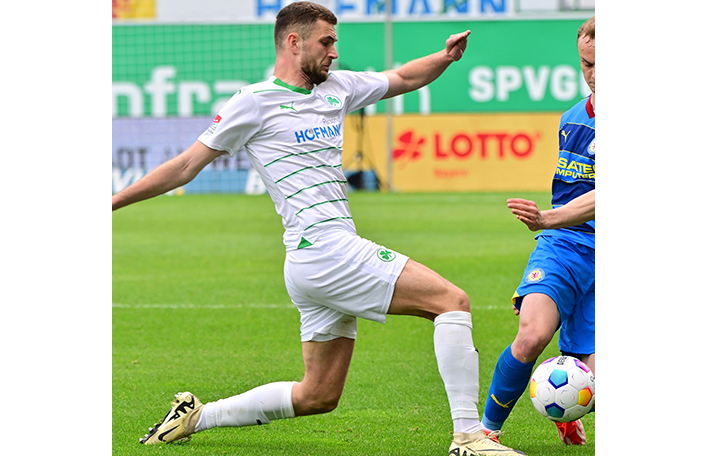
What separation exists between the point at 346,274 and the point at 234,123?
83 cm

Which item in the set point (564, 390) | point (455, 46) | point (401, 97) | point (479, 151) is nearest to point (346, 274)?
point (564, 390)

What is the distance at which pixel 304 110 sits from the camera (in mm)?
4082

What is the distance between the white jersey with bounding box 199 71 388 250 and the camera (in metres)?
3.99

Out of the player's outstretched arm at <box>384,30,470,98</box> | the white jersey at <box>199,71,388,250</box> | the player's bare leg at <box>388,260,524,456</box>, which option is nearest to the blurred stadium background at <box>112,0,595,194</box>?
the player's outstretched arm at <box>384,30,470,98</box>

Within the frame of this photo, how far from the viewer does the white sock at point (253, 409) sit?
4.31 metres

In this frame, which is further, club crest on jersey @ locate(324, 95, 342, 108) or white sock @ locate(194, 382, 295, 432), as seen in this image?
white sock @ locate(194, 382, 295, 432)

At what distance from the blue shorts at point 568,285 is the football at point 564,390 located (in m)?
0.25

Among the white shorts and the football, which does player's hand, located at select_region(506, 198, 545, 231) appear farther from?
the football

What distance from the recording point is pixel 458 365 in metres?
3.89

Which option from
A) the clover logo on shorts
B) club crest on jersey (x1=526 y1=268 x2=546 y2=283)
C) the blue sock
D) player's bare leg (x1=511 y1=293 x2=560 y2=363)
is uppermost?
the clover logo on shorts

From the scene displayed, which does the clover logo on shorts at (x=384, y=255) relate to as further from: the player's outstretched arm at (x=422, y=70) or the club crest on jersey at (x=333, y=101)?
the player's outstretched arm at (x=422, y=70)

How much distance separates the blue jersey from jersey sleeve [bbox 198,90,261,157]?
5.12ft

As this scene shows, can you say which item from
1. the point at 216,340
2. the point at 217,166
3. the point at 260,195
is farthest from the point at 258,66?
the point at 216,340

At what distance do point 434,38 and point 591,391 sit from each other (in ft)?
86.9
